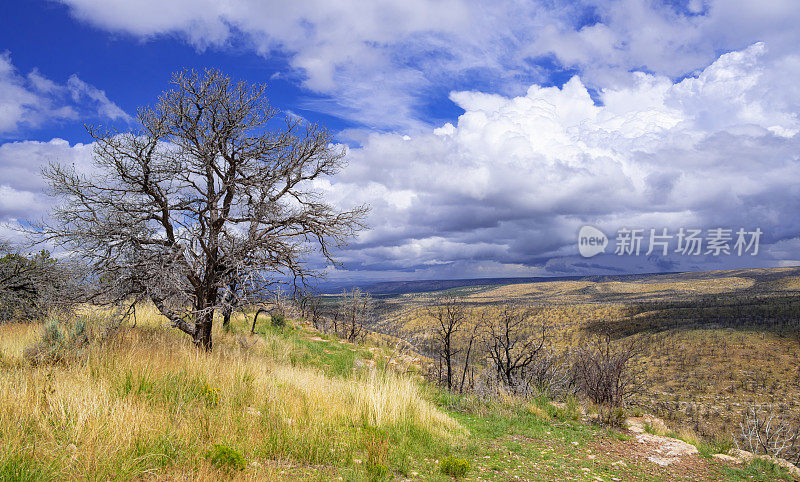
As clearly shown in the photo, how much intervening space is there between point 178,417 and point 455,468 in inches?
155

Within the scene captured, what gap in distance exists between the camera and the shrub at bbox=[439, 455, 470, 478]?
5484 mm

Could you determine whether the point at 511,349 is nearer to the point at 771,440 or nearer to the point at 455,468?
the point at 771,440

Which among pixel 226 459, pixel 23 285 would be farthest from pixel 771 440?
pixel 23 285

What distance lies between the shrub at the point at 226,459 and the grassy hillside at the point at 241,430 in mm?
13

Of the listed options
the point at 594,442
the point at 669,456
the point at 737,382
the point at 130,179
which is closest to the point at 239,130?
the point at 130,179

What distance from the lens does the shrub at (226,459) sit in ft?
13.5

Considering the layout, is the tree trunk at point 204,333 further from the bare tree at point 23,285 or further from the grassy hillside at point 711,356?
the grassy hillside at point 711,356

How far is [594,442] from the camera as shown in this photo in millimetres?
8367

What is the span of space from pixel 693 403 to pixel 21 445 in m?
43.8

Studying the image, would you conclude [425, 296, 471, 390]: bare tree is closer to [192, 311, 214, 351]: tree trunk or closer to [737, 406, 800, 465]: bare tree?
[192, 311, 214, 351]: tree trunk

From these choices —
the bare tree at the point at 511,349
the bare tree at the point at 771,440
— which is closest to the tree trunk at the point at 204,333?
the bare tree at the point at 511,349

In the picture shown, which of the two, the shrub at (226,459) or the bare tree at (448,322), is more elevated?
the shrub at (226,459)

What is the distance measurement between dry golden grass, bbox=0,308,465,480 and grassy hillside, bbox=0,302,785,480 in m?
0.02

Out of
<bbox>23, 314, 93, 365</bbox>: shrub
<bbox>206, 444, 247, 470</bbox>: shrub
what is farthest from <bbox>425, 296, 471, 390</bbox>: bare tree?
<bbox>206, 444, 247, 470</bbox>: shrub
